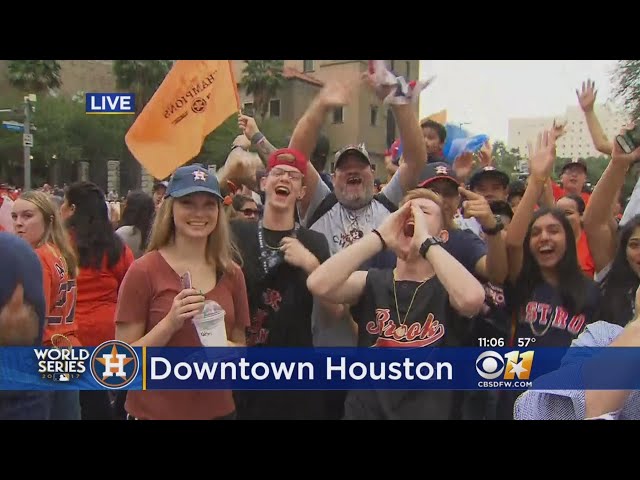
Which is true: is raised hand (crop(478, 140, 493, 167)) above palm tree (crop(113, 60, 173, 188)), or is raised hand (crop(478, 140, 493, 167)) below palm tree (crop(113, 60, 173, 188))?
below

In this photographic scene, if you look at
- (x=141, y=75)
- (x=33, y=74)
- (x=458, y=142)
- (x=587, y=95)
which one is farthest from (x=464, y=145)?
(x=33, y=74)

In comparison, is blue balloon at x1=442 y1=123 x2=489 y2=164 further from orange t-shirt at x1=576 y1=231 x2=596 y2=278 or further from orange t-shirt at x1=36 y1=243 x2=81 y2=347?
orange t-shirt at x1=36 y1=243 x2=81 y2=347

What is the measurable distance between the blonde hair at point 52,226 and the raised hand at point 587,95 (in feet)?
8.80

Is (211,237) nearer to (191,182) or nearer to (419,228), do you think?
(191,182)

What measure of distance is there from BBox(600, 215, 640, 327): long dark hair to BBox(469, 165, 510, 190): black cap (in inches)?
25.6

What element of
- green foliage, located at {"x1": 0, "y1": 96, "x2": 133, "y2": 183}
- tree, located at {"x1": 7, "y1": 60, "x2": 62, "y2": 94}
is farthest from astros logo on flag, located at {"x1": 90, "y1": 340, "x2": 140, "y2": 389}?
tree, located at {"x1": 7, "y1": 60, "x2": 62, "y2": 94}

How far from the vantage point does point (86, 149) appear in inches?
123

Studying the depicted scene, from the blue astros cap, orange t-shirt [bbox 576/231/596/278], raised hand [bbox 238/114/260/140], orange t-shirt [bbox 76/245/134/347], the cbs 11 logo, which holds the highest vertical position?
raised hand [bbox 238/114/260/140]

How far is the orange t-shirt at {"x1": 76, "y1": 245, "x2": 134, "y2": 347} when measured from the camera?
10.2 feet

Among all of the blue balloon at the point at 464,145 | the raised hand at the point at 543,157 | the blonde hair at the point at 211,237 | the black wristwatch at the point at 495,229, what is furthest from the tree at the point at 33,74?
the raised hand at the point at 543,157

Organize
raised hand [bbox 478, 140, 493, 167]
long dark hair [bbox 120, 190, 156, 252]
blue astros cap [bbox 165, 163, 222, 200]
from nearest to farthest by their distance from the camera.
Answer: blue astros cap [bbox 165, 163, 222, 200] < long dark hair [bbox 120, 190, 156, 252] < raised hand [bbox 478, 140, 493, 167]

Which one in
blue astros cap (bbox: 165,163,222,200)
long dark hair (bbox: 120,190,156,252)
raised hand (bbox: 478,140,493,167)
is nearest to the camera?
blue astros cap (bbox: 165,163,222,200)

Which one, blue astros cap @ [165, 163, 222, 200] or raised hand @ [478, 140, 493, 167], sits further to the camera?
raised hand @ [478, 140, 493, 167]

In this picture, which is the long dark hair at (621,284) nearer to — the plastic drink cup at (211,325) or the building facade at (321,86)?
the building facade at (321,86)
